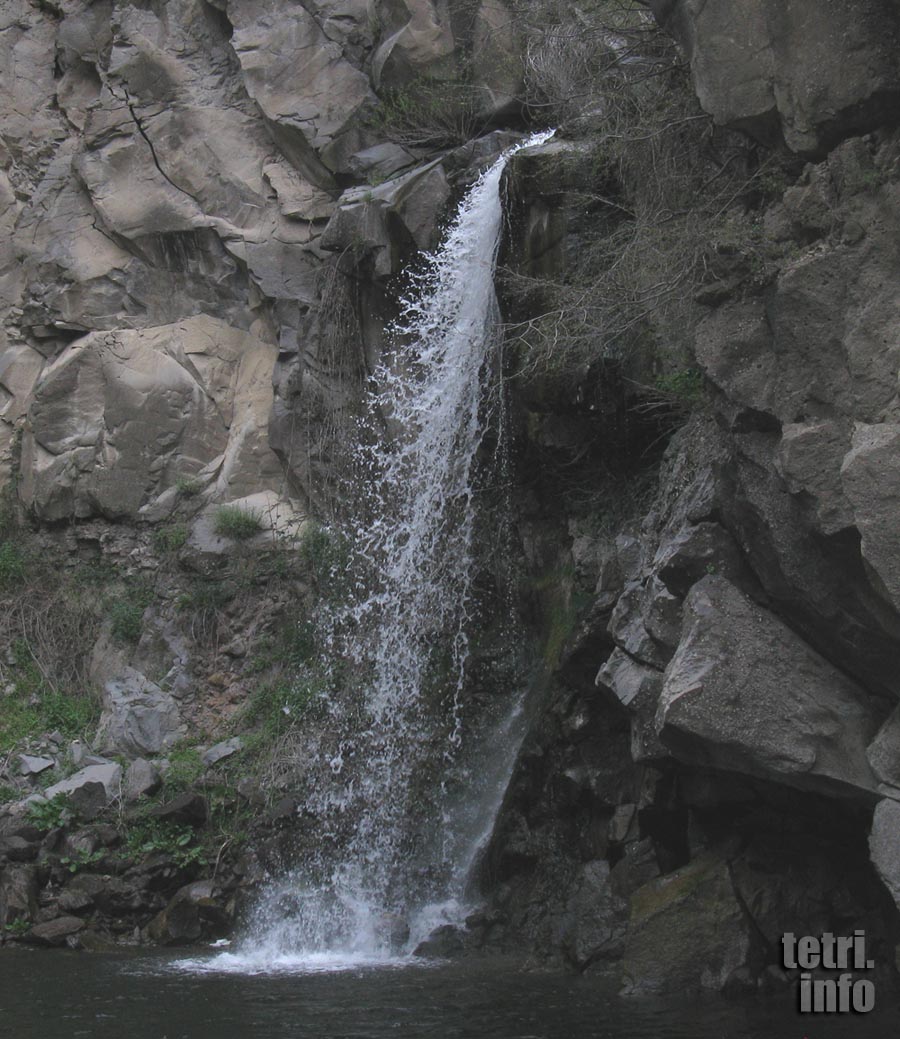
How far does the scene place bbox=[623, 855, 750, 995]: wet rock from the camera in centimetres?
656

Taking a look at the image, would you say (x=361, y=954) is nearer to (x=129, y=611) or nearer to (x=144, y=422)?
(x=129, y=611)

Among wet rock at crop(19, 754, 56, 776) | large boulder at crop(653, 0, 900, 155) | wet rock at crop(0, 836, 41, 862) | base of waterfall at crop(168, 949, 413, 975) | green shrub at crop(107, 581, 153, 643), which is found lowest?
base of waterfall at crop(168, 949, 413, 975)

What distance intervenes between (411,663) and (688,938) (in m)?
3.88

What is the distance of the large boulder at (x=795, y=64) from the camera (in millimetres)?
5254

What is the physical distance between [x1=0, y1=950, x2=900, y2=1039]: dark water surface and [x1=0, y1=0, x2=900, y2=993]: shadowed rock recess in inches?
19.3

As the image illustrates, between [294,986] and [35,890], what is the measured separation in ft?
10.3

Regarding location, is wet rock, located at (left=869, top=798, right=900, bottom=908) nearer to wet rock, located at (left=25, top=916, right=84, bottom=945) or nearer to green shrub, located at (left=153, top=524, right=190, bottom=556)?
wet rock, located at (left=25, top=916, right=84, bottom=945)

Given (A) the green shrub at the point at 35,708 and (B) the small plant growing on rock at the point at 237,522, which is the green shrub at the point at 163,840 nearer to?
(A) the green shrub at the point at 35,708

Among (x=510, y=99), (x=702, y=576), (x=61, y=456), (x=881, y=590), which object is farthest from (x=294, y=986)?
(x=510, y=99)

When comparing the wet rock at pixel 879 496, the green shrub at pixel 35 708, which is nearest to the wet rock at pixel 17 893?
the green shrub at pixel 35 708

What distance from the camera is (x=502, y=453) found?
10242mm

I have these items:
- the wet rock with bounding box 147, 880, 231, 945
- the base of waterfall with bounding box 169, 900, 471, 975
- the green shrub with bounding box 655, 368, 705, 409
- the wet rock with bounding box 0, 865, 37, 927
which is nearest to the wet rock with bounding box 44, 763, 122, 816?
the wet rock with bounding box 0, 865, 37, 927

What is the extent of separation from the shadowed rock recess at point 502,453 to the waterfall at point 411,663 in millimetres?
115

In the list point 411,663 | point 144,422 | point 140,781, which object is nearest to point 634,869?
point 411,663
